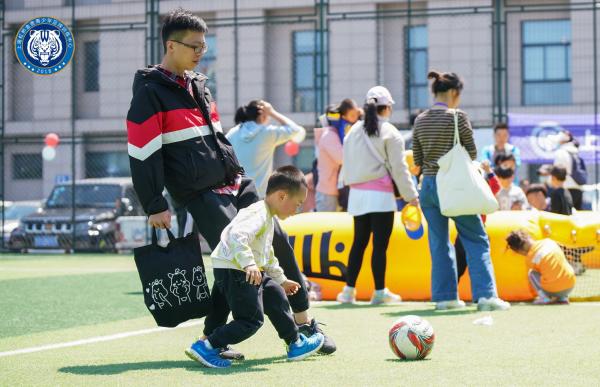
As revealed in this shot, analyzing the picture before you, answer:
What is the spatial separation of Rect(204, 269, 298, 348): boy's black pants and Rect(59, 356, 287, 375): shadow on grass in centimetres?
14

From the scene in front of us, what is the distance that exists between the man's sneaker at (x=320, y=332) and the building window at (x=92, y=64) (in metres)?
27.1

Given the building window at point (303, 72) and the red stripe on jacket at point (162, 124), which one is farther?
the building window at point (303, 72)

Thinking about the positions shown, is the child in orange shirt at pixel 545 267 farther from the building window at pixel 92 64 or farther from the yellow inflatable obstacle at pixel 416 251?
the building window at pixel 92 64

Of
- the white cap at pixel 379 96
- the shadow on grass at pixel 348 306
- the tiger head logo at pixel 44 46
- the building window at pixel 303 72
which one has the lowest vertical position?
the shadow on grass at pixel 348 306

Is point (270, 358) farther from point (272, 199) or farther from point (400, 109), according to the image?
point (400, 109)

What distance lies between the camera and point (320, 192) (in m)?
11.4

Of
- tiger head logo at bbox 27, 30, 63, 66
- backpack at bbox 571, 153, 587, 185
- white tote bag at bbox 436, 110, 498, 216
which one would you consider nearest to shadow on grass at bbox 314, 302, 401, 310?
white tote bag at bbox 436, 110, 498, 216

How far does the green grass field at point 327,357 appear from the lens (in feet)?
15.3

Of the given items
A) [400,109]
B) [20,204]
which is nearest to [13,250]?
[20,204]

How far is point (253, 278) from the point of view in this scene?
4977 mm

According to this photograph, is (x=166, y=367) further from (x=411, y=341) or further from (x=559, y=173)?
(x=559, y=173)

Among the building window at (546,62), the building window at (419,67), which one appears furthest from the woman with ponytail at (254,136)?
the building window at (546,62)

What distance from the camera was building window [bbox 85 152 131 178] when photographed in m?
32.3

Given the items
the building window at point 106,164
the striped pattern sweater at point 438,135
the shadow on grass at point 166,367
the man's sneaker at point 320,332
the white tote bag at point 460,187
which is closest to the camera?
the shadow on grass at point 166,367
